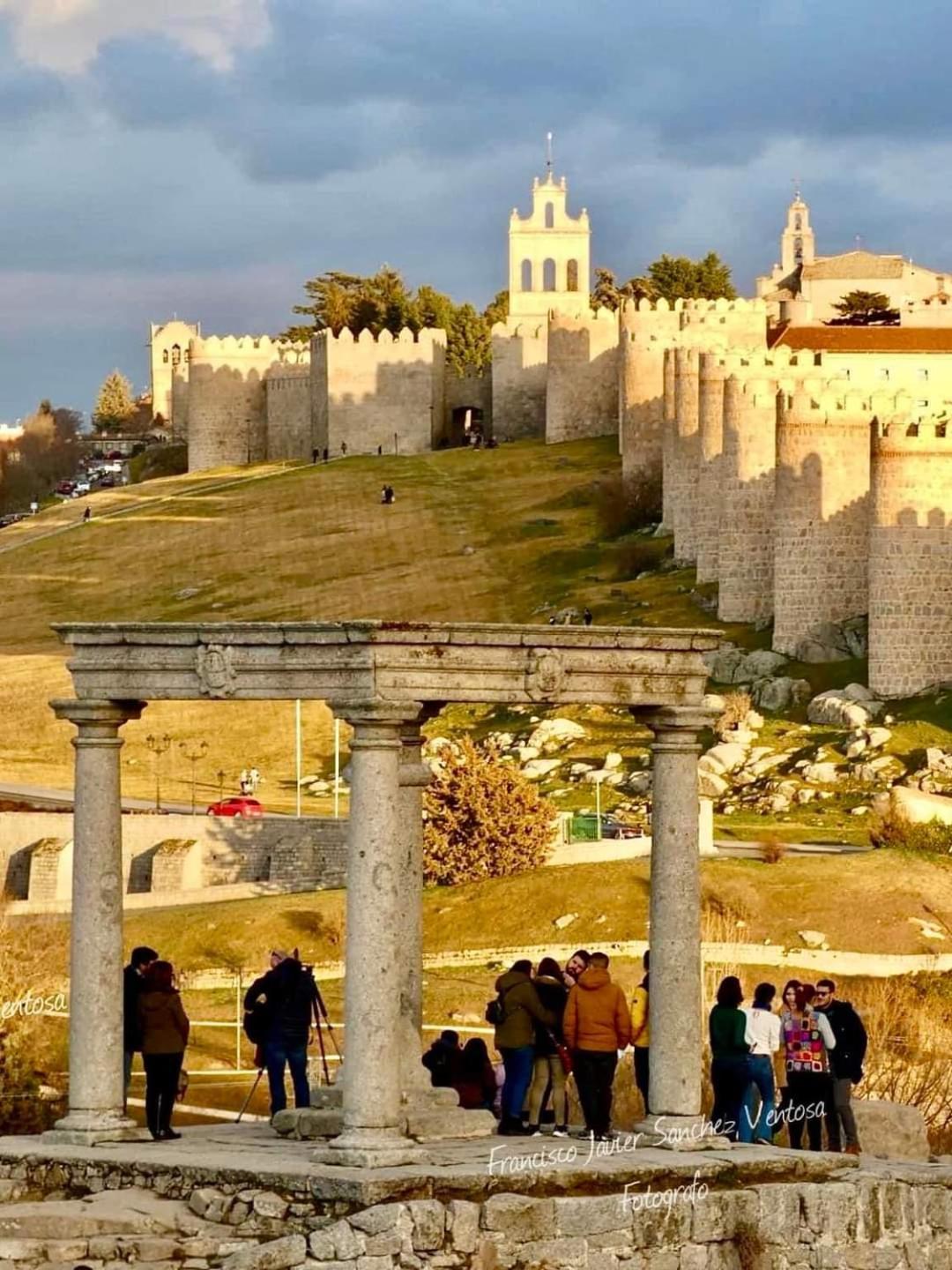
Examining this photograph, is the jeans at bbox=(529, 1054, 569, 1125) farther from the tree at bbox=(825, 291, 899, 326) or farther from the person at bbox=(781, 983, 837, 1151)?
the tree at bbox=(825, 291, 899, 326)

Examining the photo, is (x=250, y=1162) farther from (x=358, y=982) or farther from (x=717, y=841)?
(x=717, y=841)

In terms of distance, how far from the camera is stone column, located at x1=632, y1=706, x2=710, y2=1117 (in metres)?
25.9

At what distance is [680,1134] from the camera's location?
25812mm

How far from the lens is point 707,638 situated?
26.5m

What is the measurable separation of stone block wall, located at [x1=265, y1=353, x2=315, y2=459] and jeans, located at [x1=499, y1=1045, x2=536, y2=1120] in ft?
336

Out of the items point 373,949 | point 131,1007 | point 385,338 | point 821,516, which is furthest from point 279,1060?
point 385,338

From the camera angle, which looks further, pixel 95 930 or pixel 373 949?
pixel 95 930

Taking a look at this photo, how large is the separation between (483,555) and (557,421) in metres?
20.6

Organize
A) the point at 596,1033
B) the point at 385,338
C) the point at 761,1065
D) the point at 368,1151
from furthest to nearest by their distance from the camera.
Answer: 1. the point at 385,338
2. the point at 761,1065
3. the point at 596,1033
4. the point at 368,1151

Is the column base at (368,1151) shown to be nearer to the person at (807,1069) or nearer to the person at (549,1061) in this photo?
the person at (549,1061)

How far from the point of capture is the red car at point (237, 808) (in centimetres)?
6550

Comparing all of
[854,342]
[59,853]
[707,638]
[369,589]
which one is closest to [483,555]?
[369,589]

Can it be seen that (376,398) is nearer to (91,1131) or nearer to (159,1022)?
(159,1022)

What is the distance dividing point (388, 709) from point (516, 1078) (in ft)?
12.8
